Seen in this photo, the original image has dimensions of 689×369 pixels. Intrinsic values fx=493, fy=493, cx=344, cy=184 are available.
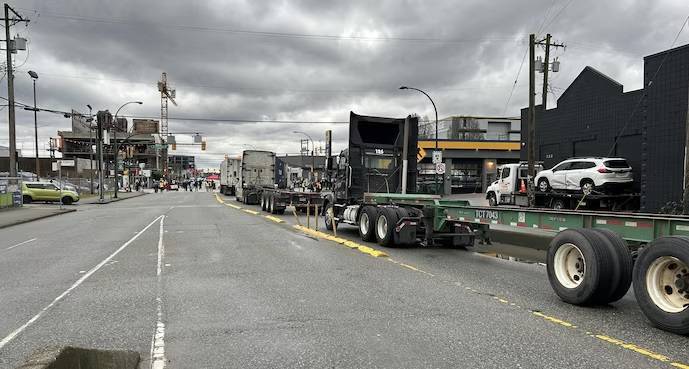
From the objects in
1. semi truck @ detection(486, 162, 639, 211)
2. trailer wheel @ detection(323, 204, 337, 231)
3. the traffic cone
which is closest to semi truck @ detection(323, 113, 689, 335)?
trailer wheel @ detection(323, 204, 337, 231)

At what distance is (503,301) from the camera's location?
661 cm

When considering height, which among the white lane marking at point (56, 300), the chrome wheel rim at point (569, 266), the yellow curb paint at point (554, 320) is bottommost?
the white lane marking at point (56, 300)

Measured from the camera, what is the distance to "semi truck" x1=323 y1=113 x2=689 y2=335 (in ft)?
17.3

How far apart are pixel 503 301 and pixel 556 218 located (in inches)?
64.5

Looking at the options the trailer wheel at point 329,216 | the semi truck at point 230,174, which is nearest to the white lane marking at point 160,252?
the trailer wheel at point 329,216

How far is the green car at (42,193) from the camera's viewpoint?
3519 cm

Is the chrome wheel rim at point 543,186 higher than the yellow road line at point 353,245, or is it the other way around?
the chrome wheel rim at point 543,186

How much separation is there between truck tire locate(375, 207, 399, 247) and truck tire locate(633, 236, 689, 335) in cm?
673

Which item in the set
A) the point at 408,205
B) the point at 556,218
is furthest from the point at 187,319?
the point at 408,205

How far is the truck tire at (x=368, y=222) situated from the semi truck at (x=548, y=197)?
5.71 metres

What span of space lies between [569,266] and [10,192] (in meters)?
31.4

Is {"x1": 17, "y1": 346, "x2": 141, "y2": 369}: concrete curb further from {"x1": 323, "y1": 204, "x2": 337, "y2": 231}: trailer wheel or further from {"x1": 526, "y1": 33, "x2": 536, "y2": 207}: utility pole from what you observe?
{"x1": 526, "y1": 33, "x2": 536, "y2": 207}: utility pole

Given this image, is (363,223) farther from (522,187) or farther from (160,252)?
(522,187)

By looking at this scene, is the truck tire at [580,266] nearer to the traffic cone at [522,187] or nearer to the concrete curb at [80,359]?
the concrete curb at [80,359]
